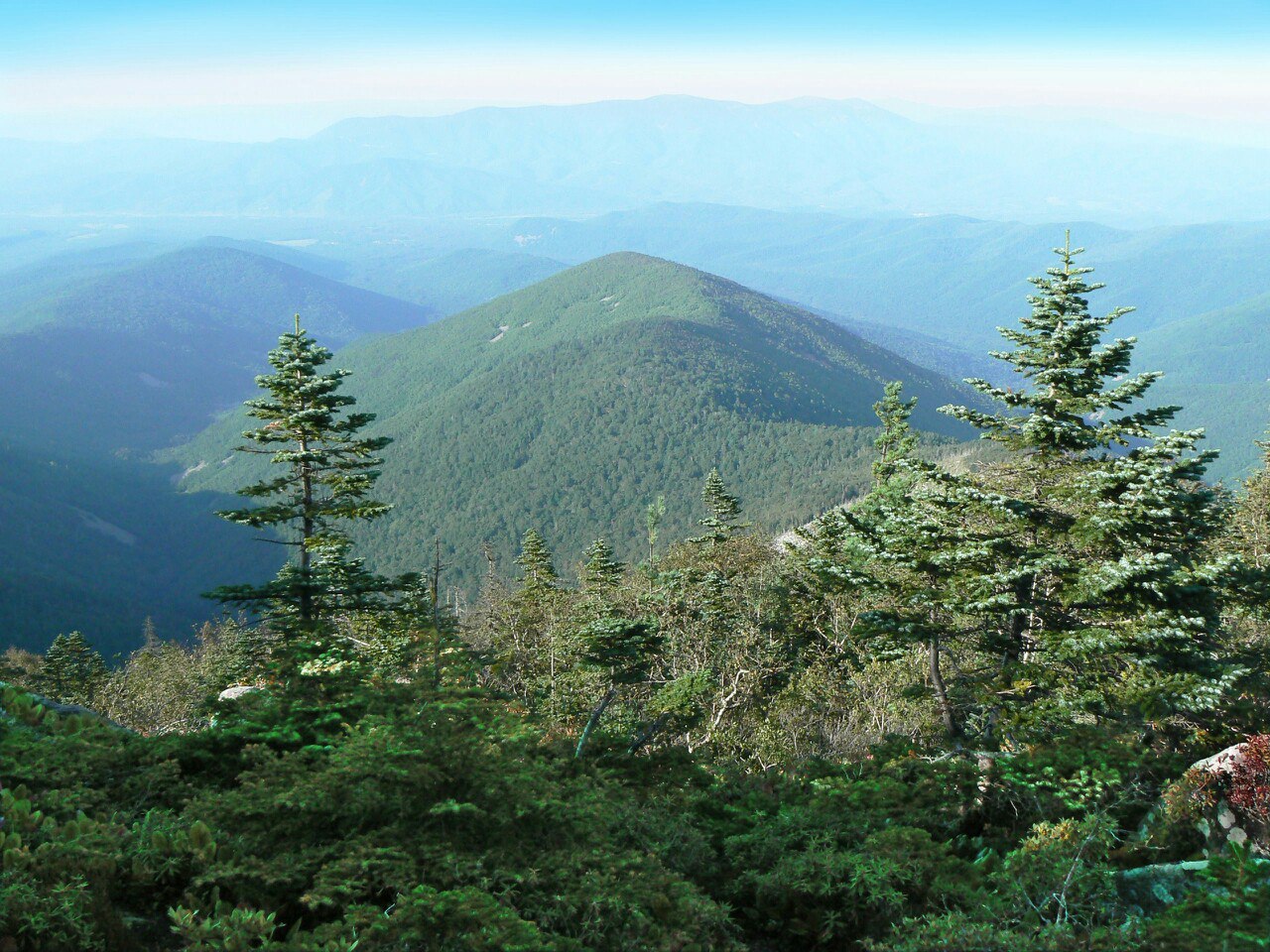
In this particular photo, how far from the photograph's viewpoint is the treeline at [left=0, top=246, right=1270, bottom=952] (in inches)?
281

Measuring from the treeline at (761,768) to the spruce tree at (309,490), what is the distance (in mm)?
116

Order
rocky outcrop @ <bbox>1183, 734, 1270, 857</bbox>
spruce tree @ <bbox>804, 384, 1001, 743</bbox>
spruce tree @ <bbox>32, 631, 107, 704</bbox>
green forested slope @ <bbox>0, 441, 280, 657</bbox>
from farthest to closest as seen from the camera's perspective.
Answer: green forested slope @ <bbox>0, 441, 280, 657</bbox>, spruce tree @ <bbox>32, 631, 107, 704</bbox>, spruce tree @ <bbox>804, 384, 1001, 743</bbox>, rocky outcrop @ <bbox>1183, 734, 1270, 857</bbox>

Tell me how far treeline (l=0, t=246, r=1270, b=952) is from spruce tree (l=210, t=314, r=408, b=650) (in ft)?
0.38

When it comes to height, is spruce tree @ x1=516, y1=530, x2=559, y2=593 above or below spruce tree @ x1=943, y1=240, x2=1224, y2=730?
below

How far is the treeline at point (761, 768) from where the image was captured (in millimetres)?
7133

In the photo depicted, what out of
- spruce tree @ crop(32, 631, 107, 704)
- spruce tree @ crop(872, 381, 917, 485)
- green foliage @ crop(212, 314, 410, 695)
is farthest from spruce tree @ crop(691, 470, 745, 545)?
spruce tree @ crop(32, 631, 107, 704)

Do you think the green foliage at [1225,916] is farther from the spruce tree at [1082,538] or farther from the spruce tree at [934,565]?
the spruce tree at [934,565]

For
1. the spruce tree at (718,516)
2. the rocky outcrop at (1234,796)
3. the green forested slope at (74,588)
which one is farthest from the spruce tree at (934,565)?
the green forested slope at (74,588)

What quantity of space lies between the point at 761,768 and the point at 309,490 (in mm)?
13399

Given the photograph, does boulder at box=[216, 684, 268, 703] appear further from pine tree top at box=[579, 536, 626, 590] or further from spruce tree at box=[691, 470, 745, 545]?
spruce tree at box=[691, 470, 745, 545]

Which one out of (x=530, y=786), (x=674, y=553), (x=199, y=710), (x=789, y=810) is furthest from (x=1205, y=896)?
(x=674, y=553)

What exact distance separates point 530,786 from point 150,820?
4.01m

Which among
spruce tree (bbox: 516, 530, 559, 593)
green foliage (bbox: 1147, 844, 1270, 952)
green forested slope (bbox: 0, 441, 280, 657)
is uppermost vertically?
green foliage (bbox: 1147, 844, 1270, 952)

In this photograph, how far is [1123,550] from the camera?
15.7 meters
